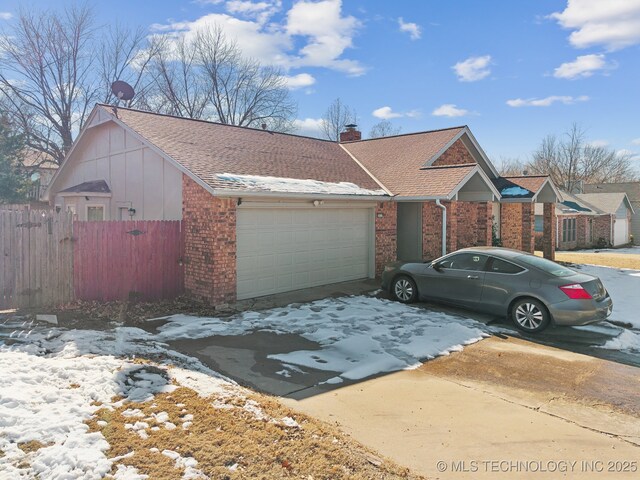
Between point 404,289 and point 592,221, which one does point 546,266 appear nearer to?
point 404,289

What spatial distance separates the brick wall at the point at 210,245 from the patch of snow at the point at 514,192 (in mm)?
11608

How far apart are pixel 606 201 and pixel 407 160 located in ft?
86.8

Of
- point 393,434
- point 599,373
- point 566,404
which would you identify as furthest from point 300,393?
point 599,373

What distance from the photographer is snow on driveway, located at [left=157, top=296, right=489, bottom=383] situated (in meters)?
6.60

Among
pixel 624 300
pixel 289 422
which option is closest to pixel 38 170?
pixel 289 422

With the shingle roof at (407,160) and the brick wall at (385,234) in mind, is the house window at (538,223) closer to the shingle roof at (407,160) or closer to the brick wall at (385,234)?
the shingle roof at (407,160)

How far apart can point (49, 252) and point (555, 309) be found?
9.60m

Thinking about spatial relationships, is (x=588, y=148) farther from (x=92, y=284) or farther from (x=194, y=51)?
(x=92, y=284)

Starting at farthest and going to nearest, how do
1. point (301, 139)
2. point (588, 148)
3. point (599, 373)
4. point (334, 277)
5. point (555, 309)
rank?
point (588, 148)
point (301, 139)
point (334, 277)
point (555, 309)
point (599, 373)

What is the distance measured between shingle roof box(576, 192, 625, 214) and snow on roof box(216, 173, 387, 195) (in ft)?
92.2

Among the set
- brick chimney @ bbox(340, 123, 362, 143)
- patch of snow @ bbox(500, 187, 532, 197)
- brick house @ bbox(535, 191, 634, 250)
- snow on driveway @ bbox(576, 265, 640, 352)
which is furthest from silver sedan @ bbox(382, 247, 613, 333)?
brick house @ bbox(535, 191, 634, 250)

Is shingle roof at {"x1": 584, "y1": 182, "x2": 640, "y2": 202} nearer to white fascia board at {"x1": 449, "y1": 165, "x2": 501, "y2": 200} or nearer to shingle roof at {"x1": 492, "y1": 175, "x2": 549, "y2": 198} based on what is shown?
shingle roof at {"x1": 492, "y1": 175, "x2": 549, "y2": 198}

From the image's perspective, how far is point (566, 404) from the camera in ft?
17.5

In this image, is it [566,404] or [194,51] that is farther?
[194,51]
